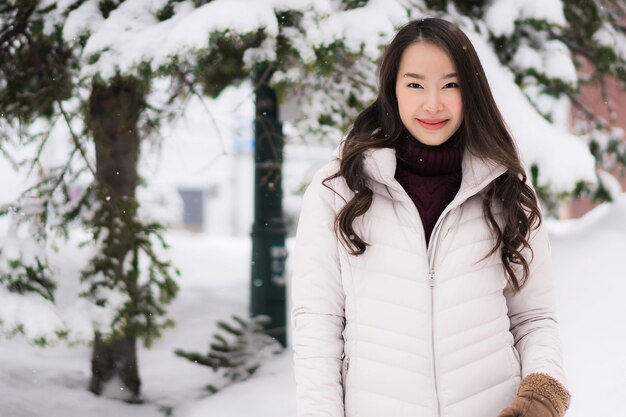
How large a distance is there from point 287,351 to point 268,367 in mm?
435

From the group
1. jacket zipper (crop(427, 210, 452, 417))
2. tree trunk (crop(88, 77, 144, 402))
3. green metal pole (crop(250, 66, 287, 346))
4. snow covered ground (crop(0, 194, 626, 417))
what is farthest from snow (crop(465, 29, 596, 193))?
jacket zipper (crop(427, 210, 452, 417))

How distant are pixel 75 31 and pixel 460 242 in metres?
3.24

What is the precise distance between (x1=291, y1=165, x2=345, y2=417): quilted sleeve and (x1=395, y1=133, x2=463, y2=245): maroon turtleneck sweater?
0.73ft

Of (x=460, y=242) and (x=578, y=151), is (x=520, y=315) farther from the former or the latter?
(x=578, y=151)

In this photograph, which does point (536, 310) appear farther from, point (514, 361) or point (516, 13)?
point (516, 13)

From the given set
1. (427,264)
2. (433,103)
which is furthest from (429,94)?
(427,264)

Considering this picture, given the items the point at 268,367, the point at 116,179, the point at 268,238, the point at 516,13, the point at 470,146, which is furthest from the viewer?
the point at 268,238

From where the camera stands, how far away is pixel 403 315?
1.80 metres

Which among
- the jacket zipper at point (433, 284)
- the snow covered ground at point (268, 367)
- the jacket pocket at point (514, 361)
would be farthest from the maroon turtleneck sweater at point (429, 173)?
the snow covered ground at point (268, 367)

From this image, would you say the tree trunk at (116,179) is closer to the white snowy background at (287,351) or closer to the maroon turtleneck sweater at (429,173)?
the white snowy background at (287,351)

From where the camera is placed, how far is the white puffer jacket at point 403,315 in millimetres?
1800

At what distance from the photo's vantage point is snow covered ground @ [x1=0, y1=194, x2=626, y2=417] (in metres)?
4.43

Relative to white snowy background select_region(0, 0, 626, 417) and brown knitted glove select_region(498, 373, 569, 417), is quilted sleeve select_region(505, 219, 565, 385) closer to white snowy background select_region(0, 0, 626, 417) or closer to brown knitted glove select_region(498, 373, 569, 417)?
brown knitted glove select_region(498, 373, 569, 417)

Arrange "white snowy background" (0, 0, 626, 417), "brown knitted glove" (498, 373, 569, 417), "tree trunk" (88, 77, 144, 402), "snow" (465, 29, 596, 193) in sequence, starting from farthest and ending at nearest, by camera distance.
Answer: "tree trunk" (88, 77, 144, 402)
"snow" (465, 29, 596, 193)
"white snowy background" (0, 0, 626, 417)
"brown knitted glove" (498, 373, 569, 417)
